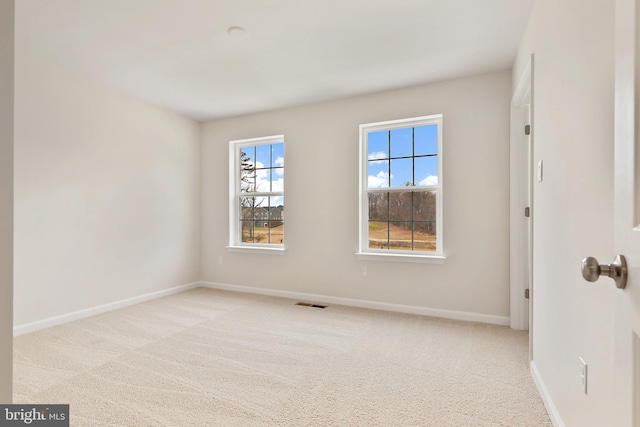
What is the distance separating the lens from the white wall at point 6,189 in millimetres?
971

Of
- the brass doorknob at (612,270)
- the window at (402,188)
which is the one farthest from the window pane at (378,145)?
the brass doorknob at (612,270)

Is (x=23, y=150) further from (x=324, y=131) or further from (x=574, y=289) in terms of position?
(x=574, y=289)

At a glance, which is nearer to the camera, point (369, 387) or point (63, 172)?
point (369, 387)

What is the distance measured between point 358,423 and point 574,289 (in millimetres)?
1211

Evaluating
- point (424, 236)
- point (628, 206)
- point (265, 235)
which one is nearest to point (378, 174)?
point (424, 236)

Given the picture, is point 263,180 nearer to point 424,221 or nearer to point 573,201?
point 424,221

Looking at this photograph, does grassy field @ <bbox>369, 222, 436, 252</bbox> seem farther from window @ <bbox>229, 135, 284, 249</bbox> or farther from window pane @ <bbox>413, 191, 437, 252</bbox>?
window @ <bbox>229, 135, 284, 249</bbox>

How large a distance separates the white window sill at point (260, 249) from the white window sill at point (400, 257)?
43.7 inches

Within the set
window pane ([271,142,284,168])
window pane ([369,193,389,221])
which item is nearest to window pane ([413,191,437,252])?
window pane ([369,193,389,221])

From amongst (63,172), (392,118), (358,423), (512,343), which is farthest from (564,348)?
(63,172)

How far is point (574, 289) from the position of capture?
149 cm

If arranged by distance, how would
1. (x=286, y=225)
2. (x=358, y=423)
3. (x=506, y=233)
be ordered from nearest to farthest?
(x=358, y=423) → (x=506, y=233) → (x=286, y=225)

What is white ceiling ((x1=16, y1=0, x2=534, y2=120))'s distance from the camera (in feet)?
7.66

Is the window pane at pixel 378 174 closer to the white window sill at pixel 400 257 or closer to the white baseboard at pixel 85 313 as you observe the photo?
the white window sill at pixel 400 257
